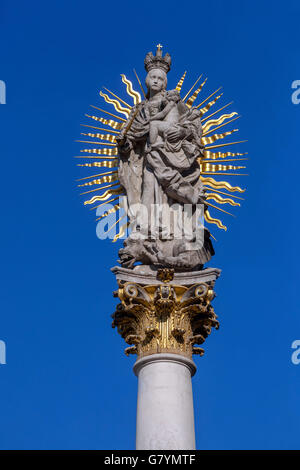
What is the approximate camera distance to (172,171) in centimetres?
2228

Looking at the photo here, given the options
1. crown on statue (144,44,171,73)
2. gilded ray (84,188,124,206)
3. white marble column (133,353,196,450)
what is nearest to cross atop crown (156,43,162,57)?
crown on statue (144,44,171,73)

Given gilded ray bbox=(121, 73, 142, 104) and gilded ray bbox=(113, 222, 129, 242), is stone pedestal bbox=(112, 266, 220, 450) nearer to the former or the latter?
gilded ray bbox=(113, 222, 129, 242)

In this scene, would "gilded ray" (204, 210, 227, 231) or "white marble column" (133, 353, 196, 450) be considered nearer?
"white marble column" (133, 353, 196, 450)

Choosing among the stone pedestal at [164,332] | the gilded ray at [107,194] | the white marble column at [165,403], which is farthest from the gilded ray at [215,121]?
the white marble column at [165,403]

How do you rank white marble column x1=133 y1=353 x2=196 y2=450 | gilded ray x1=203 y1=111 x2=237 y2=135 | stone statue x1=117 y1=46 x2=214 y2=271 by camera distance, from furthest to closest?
gilded ray x1=203 y1=111 x2=237 y2=135 → stone statue x1=117 y1=46 x2=214 y2=271 → white marble column x1=133 y1=353 x2=196 y2=450

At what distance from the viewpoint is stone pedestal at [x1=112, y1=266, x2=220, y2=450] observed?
1852 centimetres

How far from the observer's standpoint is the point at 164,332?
19.9 meters

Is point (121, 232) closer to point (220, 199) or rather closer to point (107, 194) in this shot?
point (107, 194)

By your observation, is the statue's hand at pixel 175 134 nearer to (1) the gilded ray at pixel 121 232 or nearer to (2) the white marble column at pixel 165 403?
(1) the gilded ray at pixel 121 232

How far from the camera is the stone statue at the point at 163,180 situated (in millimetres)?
21109
